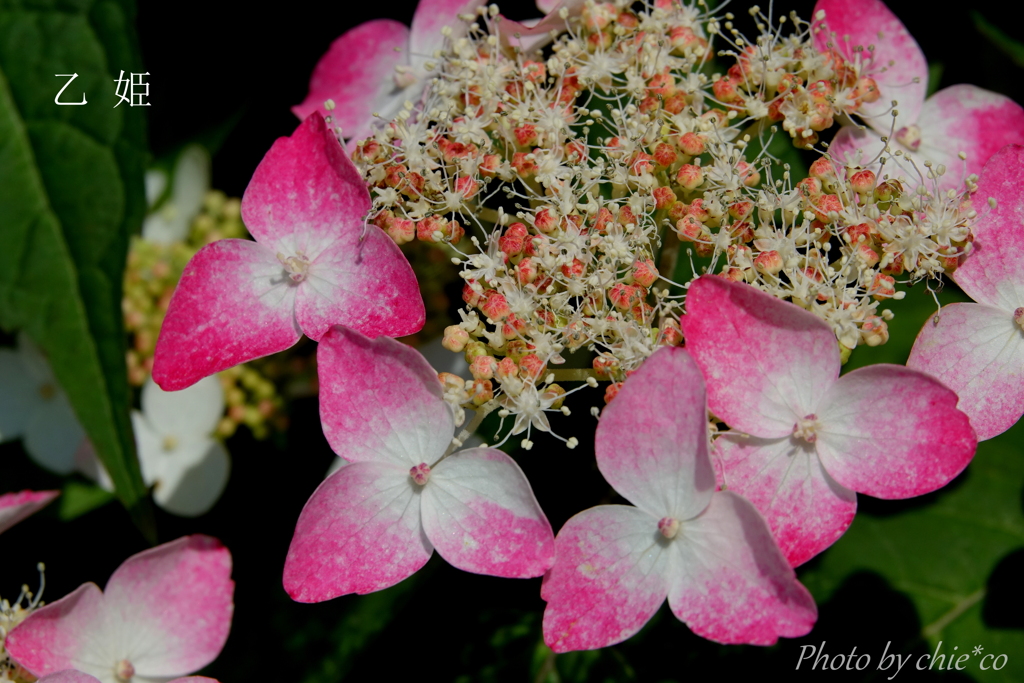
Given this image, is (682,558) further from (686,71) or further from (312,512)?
(686,71)

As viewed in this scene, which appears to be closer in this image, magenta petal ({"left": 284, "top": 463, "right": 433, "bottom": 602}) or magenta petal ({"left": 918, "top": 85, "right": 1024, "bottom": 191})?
magenta petal ({"left": 284, "top": 463, "right": 433, "bottom": 602})

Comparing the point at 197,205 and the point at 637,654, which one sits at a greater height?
the point at 197,205

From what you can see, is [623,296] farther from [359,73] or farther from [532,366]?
[359,73]

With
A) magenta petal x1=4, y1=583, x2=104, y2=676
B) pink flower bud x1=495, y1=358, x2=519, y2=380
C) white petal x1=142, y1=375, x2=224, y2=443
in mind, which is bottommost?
white petal x1=142, y1=375, x2=224, y2=443

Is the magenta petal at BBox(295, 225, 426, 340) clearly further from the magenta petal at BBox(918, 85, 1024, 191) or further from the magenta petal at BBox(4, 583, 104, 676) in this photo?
the magenta petal at BBox(918, 85, 1024, 191)

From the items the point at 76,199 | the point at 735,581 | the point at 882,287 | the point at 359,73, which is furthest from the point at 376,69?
the point at 735,581

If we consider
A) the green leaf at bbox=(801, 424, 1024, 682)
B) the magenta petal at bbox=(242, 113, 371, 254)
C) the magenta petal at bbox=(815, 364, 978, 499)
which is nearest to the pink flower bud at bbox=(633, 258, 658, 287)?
the magenta petal at bbox=(815, 364, 978, 499)

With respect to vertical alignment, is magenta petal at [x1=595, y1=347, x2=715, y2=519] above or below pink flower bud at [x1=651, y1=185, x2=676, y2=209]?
below

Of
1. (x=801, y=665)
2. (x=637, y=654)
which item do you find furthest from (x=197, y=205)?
(x=801, y=665)
